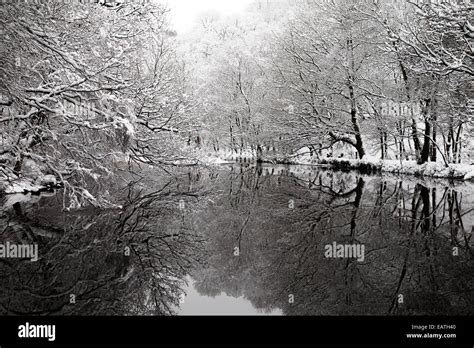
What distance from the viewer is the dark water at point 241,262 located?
4.38 m

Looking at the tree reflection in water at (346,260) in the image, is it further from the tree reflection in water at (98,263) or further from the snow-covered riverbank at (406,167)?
the snow-covered riverbank at (406,167)

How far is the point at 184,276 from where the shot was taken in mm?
5523

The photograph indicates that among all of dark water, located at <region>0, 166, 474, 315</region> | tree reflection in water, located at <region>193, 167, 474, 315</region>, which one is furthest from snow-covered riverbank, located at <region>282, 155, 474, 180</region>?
dark water, located at <region>0, 166, 474, 315</region>

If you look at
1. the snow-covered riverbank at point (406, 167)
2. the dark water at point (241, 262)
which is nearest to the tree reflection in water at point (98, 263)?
the dark water at point (241, 262)

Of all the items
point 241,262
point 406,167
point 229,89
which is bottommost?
point 241,262

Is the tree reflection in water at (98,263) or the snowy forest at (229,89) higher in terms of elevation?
the snowy forest at (229,89)

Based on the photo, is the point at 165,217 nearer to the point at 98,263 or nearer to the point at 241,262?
the point at 98,263

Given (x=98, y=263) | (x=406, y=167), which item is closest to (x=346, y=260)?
(x=98, y=263)

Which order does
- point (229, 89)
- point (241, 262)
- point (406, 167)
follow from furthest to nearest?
1. point (229, 89)
2. point (406, 167)
3. point (241, 262)

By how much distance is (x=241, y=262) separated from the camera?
6160 mm

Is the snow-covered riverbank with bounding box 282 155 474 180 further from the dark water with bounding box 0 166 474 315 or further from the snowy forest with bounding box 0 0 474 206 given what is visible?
the dark water with bounding box 0 166 474 315

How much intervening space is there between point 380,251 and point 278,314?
9.99 feet

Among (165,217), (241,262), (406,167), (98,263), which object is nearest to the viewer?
(98,263)

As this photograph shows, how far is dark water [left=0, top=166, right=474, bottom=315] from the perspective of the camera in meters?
4.38
